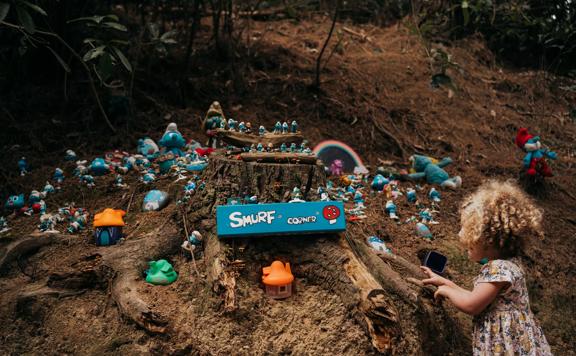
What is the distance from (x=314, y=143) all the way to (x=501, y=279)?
11.3 ft

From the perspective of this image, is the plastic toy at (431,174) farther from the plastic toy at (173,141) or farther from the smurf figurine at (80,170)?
the smurf figurine at (80,170)

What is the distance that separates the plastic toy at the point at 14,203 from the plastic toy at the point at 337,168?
2.71 m

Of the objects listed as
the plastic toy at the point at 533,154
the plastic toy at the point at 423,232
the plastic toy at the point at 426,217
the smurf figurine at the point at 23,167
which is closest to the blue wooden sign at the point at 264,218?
the plastic toy at the point at 423,232

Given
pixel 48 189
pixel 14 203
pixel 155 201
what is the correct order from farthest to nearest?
pixel 48 189 < pixel 14 203 < pixel 155 201

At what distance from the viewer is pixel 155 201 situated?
13.5 feet

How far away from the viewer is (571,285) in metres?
4.53

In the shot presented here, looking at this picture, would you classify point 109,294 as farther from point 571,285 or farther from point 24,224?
point 571,285

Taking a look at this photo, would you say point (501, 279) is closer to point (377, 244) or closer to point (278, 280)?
point (278, 280)

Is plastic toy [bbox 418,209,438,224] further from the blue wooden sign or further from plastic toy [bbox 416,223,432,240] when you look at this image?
the blue wooden sign

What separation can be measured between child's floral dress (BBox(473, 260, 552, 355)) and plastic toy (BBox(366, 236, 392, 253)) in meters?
1.14

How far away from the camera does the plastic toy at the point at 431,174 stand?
5465 millimetres

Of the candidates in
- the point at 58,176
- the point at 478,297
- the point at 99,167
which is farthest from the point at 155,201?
the point at 478,297

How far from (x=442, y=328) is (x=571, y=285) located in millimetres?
1753

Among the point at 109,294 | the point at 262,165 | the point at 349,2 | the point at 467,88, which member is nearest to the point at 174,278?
the point at 109,294
